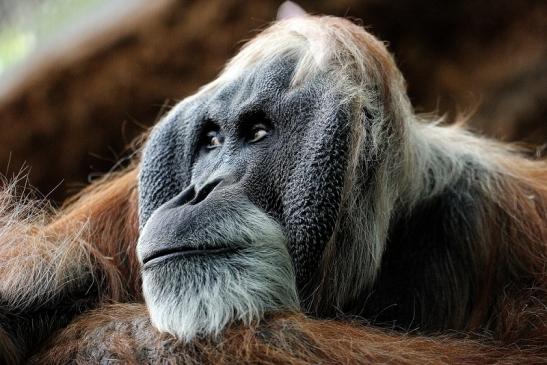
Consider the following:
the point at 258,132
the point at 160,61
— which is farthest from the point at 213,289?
the point at 160,61

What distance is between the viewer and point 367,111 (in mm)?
1970

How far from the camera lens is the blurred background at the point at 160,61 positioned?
378 centimetres

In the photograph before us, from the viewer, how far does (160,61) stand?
3855 millimetres

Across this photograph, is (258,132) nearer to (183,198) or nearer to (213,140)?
(213,140)

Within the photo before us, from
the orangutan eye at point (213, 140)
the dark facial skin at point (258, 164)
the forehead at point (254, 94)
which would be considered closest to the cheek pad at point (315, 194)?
the dark facial skin at point (258, 164)

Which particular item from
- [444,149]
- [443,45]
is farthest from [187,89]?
[444,149]

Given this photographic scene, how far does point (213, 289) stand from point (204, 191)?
0.78 feet

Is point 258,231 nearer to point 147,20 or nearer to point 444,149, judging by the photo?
point 444,149

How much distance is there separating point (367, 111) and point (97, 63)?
2.14 metres

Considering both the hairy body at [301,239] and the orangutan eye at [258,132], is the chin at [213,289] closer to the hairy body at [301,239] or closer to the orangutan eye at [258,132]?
the hairy body at [301,239]

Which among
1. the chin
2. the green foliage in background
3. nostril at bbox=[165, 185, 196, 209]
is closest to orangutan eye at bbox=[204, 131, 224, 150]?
nostril at bbox=[165, 185, 196, 209]

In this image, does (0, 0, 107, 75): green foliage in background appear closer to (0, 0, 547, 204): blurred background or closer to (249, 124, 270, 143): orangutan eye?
(0, 0, 547, 204): blurred background

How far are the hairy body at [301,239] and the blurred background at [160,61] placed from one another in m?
1.42

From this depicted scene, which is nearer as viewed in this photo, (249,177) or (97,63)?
(249,177)
